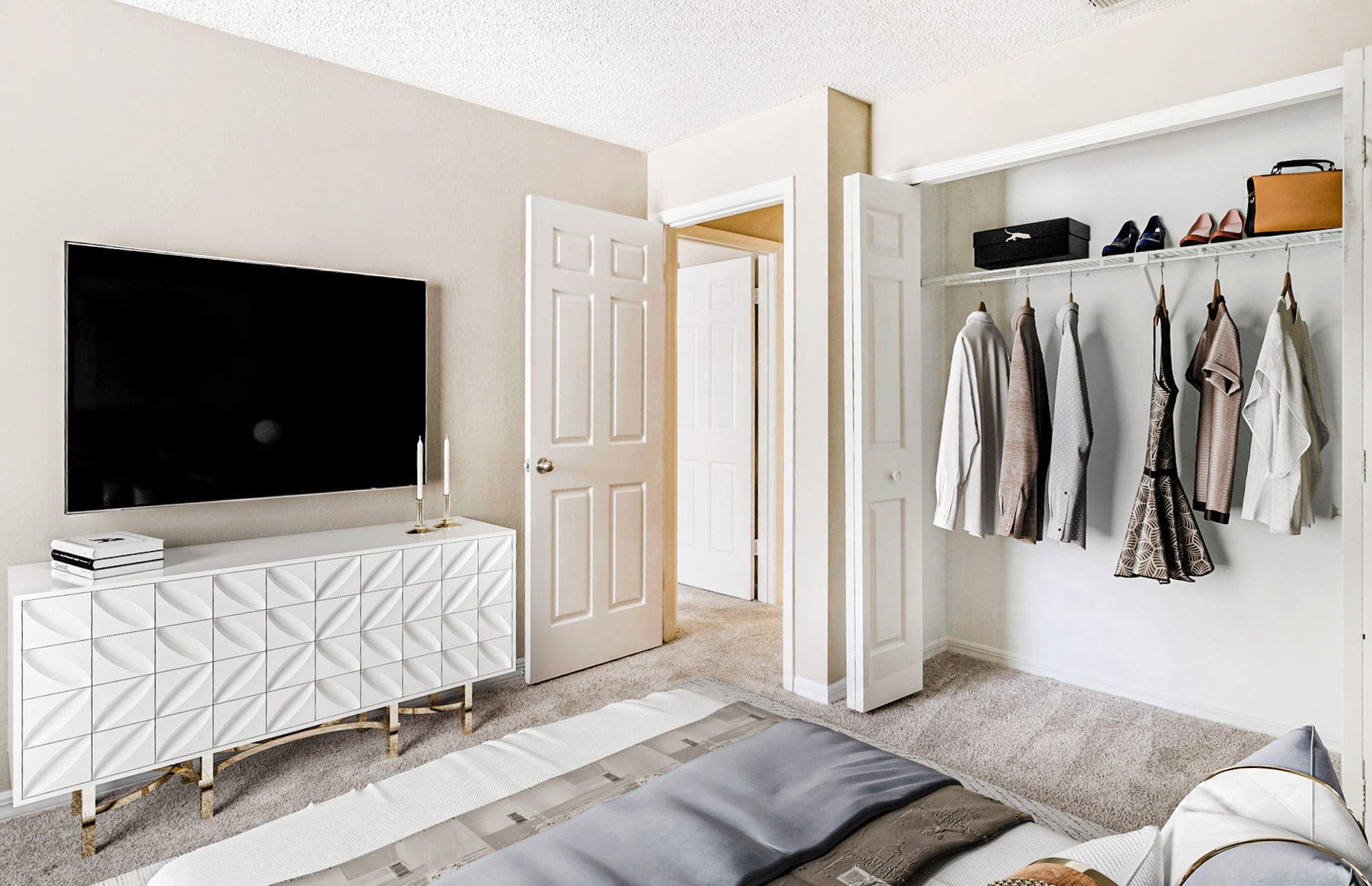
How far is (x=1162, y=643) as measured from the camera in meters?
3.18

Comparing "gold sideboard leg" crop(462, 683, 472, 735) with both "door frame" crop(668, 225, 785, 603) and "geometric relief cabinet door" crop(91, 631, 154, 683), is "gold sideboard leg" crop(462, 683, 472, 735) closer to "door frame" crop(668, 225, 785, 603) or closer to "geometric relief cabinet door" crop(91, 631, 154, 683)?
"geometric relief cabinet door" crop(91, 631, 154, 683)

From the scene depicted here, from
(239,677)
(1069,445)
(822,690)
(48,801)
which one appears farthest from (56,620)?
(1069,445)

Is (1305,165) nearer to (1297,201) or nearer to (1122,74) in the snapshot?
(1297,201)

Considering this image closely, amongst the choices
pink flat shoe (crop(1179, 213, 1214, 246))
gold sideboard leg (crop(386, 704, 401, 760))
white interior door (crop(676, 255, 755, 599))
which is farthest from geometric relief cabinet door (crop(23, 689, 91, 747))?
pink flat shoe (crop(1179, 213, 1214, 246))

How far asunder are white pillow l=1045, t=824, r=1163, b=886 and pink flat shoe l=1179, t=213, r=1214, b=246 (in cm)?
263

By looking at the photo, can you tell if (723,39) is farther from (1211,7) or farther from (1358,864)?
(1358,864)

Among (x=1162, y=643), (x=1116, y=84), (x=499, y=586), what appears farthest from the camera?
(x=1162, y=643)

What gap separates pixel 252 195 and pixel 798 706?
9.26 feet

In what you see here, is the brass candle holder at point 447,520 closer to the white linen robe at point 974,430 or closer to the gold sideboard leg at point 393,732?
the gold sideboard leg at point 393,732

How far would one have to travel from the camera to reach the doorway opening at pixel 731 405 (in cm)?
476

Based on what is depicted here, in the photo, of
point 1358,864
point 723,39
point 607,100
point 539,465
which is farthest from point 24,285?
point 1358,864

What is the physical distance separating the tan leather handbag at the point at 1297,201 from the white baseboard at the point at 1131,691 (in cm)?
165

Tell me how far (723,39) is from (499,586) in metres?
2.17

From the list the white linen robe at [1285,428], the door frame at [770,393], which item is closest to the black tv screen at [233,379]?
the door frame at [770,393]
